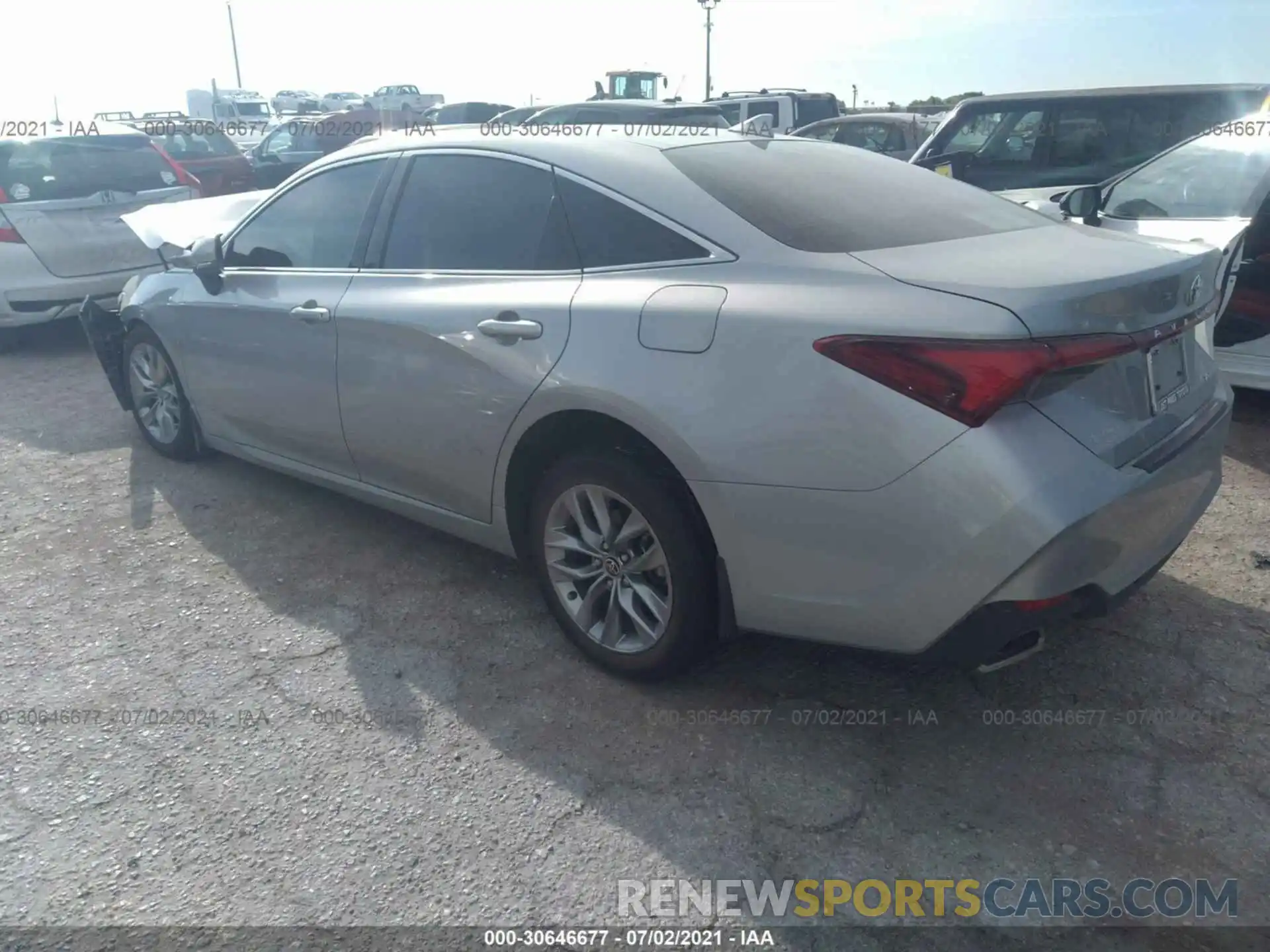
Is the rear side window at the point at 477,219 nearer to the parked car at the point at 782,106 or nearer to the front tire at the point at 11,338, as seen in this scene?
the front tire at the point at 11,338

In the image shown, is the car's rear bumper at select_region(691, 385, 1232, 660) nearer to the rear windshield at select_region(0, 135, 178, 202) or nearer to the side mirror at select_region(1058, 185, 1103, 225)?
the side mirror at select_region(1058, 185, 1103, 225)

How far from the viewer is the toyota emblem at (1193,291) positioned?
2.64 metres

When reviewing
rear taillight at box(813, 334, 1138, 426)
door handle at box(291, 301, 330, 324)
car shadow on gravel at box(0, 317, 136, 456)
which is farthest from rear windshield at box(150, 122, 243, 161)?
rear taillight at box(813, 334, 1138, 426)

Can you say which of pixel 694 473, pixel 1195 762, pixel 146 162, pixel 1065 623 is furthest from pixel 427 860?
pixel 146 162

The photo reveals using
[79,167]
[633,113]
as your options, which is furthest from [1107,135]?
[79,167]

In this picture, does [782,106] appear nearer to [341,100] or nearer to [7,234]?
[7,234]

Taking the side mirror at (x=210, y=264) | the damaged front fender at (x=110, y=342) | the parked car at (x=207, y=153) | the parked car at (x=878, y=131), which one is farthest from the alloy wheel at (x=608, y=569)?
the parked car at (x=878, y=131)

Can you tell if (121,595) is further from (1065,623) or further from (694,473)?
(1065,623)

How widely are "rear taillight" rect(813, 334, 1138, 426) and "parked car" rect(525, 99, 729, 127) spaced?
9.16 m

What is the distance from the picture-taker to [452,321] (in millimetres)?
3246

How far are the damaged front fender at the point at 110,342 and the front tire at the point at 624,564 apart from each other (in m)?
3.18

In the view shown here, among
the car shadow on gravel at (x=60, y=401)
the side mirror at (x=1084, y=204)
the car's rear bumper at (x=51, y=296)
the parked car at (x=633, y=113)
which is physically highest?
the parked car at (x=633, y=113)

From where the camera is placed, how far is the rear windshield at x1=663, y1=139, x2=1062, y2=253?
2768mm

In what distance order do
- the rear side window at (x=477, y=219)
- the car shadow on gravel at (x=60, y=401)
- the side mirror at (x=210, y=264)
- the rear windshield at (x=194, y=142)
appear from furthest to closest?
the rear windshield at (x=194, y=142)
the car shadow on gravel at (x=60, y=401)
the side mirror at (x=210, y=264)
the rear side window at (x=477, y=219)
